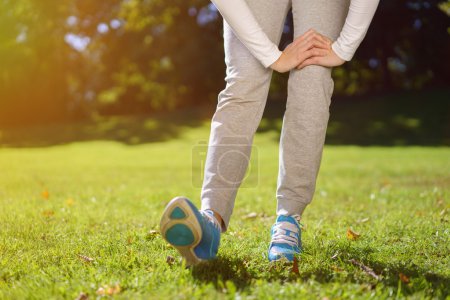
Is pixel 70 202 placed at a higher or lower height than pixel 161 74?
lower

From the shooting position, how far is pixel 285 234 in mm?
2344

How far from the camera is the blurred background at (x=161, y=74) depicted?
18636 millimetres

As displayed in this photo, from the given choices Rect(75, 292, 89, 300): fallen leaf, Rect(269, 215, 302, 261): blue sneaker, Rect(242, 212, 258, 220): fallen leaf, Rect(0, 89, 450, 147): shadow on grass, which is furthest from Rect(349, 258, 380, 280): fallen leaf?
Rect(0, 89, 450, 147): shadow on grass

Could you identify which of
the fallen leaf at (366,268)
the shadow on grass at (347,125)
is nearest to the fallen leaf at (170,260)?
the fallen leaf at (366,268)

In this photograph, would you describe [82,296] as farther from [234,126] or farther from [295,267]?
[234,126]

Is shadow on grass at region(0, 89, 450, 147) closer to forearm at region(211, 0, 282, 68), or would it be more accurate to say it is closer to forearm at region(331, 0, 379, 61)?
forearm at region(331, 0, 379, 61)

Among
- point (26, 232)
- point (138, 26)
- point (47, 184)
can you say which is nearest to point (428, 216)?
point (26, 232)

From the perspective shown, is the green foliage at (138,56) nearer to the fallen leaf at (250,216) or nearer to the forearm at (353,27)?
the fallen leaf at (250,216)

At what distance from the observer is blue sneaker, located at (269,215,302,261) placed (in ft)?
7.36

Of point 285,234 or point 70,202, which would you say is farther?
point 70,202

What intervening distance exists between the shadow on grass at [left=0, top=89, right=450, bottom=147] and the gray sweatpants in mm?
12710

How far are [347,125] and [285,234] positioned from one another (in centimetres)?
1585

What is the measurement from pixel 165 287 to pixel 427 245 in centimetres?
140

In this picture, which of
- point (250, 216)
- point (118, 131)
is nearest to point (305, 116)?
point (250, 216)
